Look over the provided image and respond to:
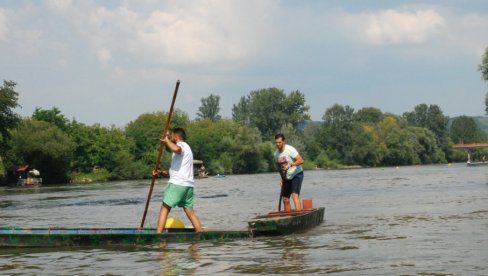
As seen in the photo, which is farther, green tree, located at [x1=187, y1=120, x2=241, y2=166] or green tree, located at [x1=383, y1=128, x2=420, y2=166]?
green tree, located at [x1=383, y1=128, x2=420, y2=166]

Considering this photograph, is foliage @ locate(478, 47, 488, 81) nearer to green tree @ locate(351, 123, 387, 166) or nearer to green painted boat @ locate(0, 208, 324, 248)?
green painted boat @ locate(0, 208, 324, 248)

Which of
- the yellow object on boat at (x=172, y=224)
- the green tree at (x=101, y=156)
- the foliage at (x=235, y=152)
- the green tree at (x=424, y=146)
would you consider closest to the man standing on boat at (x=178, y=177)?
the yellow object on boat at (x=172, y=224)

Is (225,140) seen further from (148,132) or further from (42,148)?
(42,148)

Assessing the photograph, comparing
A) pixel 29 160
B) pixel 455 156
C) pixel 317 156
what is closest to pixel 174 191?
pixel 29 160

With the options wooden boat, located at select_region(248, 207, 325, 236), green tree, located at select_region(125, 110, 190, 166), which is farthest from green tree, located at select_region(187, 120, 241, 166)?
wooden boat, located at select_region(248, 207, 325, 236)

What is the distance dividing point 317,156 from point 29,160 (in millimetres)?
67734

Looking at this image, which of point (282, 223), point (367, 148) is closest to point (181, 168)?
point (282, 223)

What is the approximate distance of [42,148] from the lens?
83750 millimetres

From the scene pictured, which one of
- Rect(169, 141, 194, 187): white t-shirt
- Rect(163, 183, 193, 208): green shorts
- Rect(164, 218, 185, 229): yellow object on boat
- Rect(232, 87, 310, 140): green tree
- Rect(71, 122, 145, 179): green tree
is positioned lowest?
Rect(164, 218, 185, 229): yellow object on boat

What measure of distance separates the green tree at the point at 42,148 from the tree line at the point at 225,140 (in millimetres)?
118

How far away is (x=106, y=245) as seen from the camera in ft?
45.5

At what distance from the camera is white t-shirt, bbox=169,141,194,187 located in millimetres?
13844

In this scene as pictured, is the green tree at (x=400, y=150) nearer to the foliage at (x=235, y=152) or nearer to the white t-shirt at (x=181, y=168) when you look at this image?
the foliage at (x=235, y=152)

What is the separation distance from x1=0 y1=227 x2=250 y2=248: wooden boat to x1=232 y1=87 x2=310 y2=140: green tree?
130 meters
